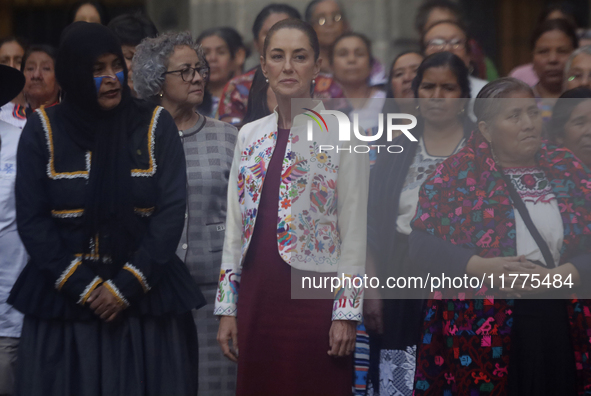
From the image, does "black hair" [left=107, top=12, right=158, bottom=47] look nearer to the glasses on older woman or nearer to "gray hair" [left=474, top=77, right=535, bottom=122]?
"gray hair" [left=474, top=77, right=535, bottom=122]

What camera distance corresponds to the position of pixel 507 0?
6.29 m

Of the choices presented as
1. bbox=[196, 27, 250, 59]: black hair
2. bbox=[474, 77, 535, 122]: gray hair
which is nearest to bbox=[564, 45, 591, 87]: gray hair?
bbox=[474, 77, 535, 122]: gray hair

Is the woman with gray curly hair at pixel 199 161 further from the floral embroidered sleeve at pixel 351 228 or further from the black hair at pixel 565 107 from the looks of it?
the black hair at pixel 565 107

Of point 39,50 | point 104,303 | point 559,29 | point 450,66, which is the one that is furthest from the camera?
point 559,29

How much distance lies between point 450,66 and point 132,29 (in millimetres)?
1727

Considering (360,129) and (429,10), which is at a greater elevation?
(429,10)

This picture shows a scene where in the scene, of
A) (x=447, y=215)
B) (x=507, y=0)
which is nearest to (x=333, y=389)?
(x=447, y=215)

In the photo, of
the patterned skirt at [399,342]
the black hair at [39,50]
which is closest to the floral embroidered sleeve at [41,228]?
the black hair at [39,50]

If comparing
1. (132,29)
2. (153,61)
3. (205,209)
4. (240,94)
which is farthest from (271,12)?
(205,209)

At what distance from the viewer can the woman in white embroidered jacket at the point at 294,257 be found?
10.1ft

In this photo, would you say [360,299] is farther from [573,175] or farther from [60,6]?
[60,6]

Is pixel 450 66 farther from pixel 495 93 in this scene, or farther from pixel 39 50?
pixel 39 50

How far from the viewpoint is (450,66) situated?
3.73 m

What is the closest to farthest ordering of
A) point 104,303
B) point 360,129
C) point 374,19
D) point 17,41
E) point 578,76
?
point 104,303 < point 360,129 < point 578,76 < point 17,41 < point 374,19
